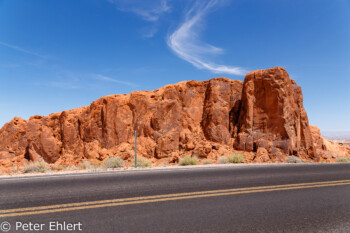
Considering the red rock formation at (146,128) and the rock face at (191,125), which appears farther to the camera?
the red rock formation at (146,128)

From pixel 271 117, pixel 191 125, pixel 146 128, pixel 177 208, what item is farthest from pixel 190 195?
pixel 191 125

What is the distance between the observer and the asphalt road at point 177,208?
4.00 meters

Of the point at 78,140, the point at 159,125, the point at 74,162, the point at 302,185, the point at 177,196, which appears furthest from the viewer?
the point at 78,140

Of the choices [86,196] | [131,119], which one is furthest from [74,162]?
[86,196]

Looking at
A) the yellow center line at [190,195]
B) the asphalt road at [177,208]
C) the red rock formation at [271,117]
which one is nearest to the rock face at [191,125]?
the red rock formation at [271,117]

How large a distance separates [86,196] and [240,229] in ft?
11.7

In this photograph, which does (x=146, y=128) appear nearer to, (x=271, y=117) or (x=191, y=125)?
(x=191, y=125)

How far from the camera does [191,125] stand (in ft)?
90.8

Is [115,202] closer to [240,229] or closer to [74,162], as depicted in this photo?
[240,229]

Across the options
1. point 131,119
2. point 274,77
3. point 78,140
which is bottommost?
point 78,140

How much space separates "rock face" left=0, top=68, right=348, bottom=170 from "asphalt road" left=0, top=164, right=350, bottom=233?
52.8 feet

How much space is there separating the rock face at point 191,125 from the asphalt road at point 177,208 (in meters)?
16.1

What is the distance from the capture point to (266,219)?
438cm

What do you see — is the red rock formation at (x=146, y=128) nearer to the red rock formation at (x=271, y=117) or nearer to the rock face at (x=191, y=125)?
the rock face at (x=191, y=125)
